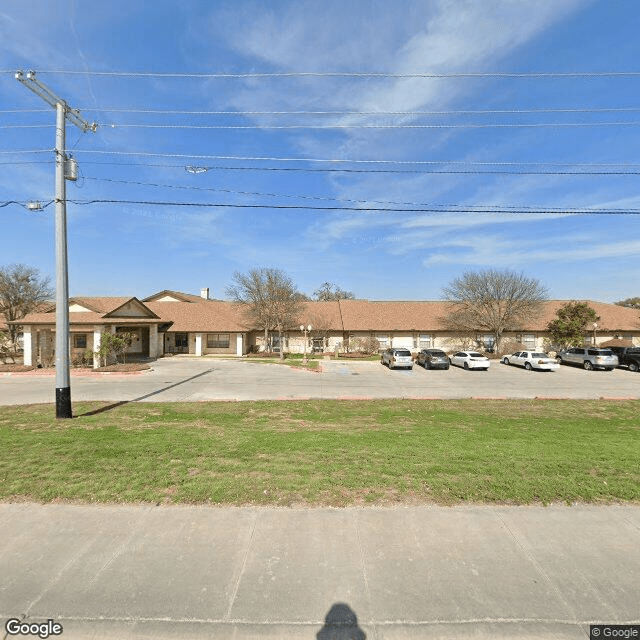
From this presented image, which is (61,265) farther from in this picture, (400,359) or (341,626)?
(400,359)

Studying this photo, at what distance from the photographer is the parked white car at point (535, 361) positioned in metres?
25.4

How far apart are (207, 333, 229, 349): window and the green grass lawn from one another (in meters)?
25.4

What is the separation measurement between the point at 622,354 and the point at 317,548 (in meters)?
32.9

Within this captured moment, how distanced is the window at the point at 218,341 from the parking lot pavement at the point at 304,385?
11.9 m

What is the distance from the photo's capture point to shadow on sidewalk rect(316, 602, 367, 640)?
287 cm

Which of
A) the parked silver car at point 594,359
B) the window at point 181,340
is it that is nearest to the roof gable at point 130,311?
the window at point 181,340

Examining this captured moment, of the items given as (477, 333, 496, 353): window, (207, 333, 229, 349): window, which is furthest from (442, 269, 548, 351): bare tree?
(207, 333, 229, 349): window

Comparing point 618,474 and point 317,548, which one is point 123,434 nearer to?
point 317,548

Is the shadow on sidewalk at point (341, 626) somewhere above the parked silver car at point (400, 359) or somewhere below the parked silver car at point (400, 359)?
below

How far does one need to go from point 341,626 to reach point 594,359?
Answer: 30982 millimetres

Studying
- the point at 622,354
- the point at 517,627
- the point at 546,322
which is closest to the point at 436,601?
the point at 517,627

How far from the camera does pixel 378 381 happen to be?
770 inches

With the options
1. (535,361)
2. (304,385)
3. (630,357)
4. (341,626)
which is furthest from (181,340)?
(630,357)

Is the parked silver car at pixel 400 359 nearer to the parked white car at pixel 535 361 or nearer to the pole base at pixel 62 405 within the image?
the parked white car at pixel 535 361
